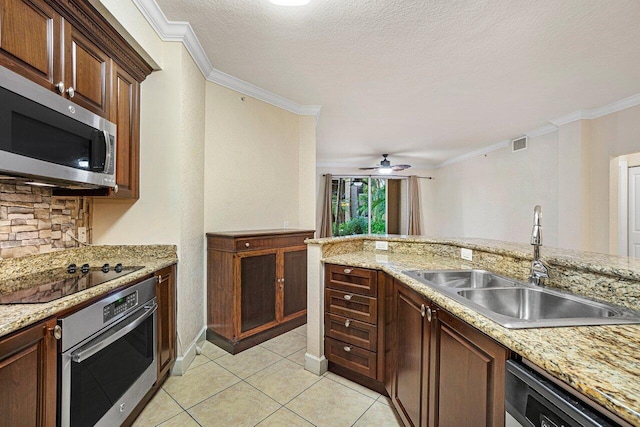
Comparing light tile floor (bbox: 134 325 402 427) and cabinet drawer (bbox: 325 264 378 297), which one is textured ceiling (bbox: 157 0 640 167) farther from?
light tile floor (bbox: 134 325 402 427)

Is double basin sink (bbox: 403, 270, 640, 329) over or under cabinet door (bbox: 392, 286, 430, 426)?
over

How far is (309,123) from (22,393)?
131 inches

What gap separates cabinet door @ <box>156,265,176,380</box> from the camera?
1.91 m

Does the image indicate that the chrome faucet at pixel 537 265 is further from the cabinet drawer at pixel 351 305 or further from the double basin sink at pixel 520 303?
the cabinet drawer at pixel 351 305

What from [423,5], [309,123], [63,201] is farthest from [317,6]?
[63,201]

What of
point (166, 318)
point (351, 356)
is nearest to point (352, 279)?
point (351, 356)

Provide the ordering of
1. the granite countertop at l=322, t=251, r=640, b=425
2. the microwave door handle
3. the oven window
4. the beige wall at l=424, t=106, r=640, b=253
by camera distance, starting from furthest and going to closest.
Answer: the beige wall at l=424, t=106, r=640, b=253 < the microwave door handle < the oven window < the granite countertop at l=322, t=251, r=640, b=425

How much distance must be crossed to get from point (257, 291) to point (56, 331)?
163 centimetres

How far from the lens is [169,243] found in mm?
2162

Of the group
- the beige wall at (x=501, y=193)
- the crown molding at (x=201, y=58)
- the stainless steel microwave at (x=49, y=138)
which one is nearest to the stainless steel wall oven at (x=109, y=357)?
the stainless steel microwave at (x=49, y=138)

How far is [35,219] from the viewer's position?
68.2 inches

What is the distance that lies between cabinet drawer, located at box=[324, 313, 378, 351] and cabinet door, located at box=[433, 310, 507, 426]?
2.19 ft

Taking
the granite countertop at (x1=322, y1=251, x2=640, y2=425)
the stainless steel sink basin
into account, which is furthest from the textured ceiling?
the granite countertop at (x1=322, y1=251, x2=640, y2=425)

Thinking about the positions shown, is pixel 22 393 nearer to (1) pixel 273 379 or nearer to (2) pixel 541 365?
(1) pixel 273 379
